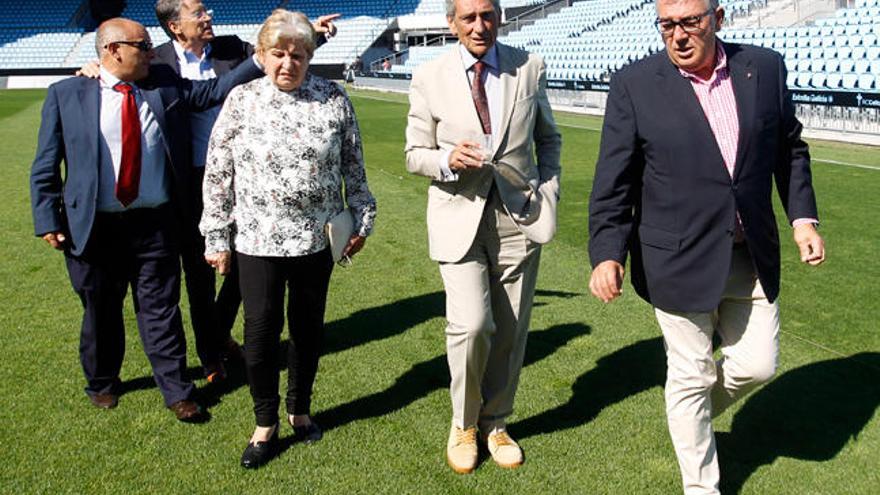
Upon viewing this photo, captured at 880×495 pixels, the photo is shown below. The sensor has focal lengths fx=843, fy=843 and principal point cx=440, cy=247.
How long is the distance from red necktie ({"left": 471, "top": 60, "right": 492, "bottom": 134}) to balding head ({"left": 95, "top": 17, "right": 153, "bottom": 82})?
4.80 feet

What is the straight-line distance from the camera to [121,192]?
12.1ft

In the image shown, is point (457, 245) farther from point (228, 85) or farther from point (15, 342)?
point (15, 342)

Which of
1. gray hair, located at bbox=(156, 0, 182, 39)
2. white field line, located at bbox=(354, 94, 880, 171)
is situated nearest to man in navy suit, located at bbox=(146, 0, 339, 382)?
gray hair, located at bbox=(156, 0, 182, 39)

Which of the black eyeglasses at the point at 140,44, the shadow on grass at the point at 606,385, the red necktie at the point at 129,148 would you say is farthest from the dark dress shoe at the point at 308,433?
the black eyeglasses at the point at 140,44

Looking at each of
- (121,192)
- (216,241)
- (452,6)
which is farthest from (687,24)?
(121,192)

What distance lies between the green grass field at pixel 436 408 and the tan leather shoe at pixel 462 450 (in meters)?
0.05

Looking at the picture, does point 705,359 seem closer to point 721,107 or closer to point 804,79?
point 721,107

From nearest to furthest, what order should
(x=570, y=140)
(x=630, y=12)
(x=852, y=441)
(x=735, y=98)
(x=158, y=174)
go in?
(x=735, y=98) < (x=852, y=441) < (x=158, y=174) < (x=570, y=140) < (x=630, y=12)

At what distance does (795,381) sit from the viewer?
4.13 metres

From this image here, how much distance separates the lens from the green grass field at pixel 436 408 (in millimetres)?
3215

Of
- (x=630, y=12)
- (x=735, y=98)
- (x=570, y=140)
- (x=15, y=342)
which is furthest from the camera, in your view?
A: (x=630, y=12)

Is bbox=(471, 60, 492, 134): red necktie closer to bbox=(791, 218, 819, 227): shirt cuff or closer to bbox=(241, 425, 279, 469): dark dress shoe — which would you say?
bbox=(791, 218, 819, 227): shirt cuff

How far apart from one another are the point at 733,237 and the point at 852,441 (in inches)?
50.3

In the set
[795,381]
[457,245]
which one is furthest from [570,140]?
[457,245]
